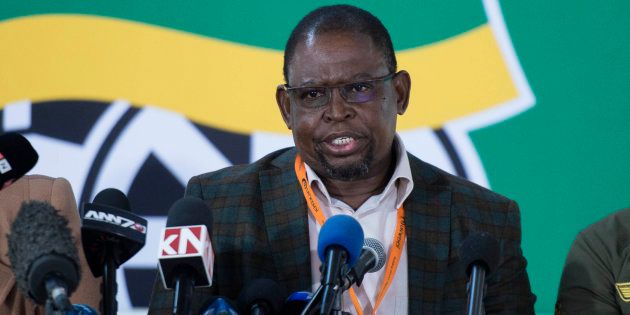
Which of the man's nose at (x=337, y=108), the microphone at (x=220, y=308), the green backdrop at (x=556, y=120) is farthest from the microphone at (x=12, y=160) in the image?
the green backdrop at (x=556, y=120)

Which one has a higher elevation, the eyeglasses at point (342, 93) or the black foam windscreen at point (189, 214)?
the eyeglasses at point (342, 93)

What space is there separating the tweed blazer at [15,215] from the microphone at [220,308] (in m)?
0.78

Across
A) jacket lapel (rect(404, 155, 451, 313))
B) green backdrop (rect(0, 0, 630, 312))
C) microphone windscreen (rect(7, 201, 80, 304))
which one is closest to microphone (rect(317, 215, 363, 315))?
microphone windscreen (rect(7, 201, 80, 304))

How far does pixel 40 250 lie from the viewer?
177cm

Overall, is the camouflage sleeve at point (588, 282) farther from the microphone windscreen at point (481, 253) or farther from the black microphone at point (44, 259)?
the black microphone at point (44, 259)

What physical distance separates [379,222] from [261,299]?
940 millimetres

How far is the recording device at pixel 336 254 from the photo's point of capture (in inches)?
81.7

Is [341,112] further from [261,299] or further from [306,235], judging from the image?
[261,299]

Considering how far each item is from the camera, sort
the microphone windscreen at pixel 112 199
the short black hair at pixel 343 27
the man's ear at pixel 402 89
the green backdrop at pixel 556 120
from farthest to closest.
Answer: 1. the green backdrop at pixel 556 120
2. the man's ear at pixel 402 89
3. the short black hair at pixel 343 27
4. the microphone windscreen at pixel 112 199

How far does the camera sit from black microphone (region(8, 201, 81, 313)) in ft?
5.74

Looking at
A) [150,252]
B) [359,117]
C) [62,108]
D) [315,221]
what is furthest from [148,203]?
[359,117]

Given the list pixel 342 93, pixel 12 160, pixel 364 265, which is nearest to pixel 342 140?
pixel 342 93

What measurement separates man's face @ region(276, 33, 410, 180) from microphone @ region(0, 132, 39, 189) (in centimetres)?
112

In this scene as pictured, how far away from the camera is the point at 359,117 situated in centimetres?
302
